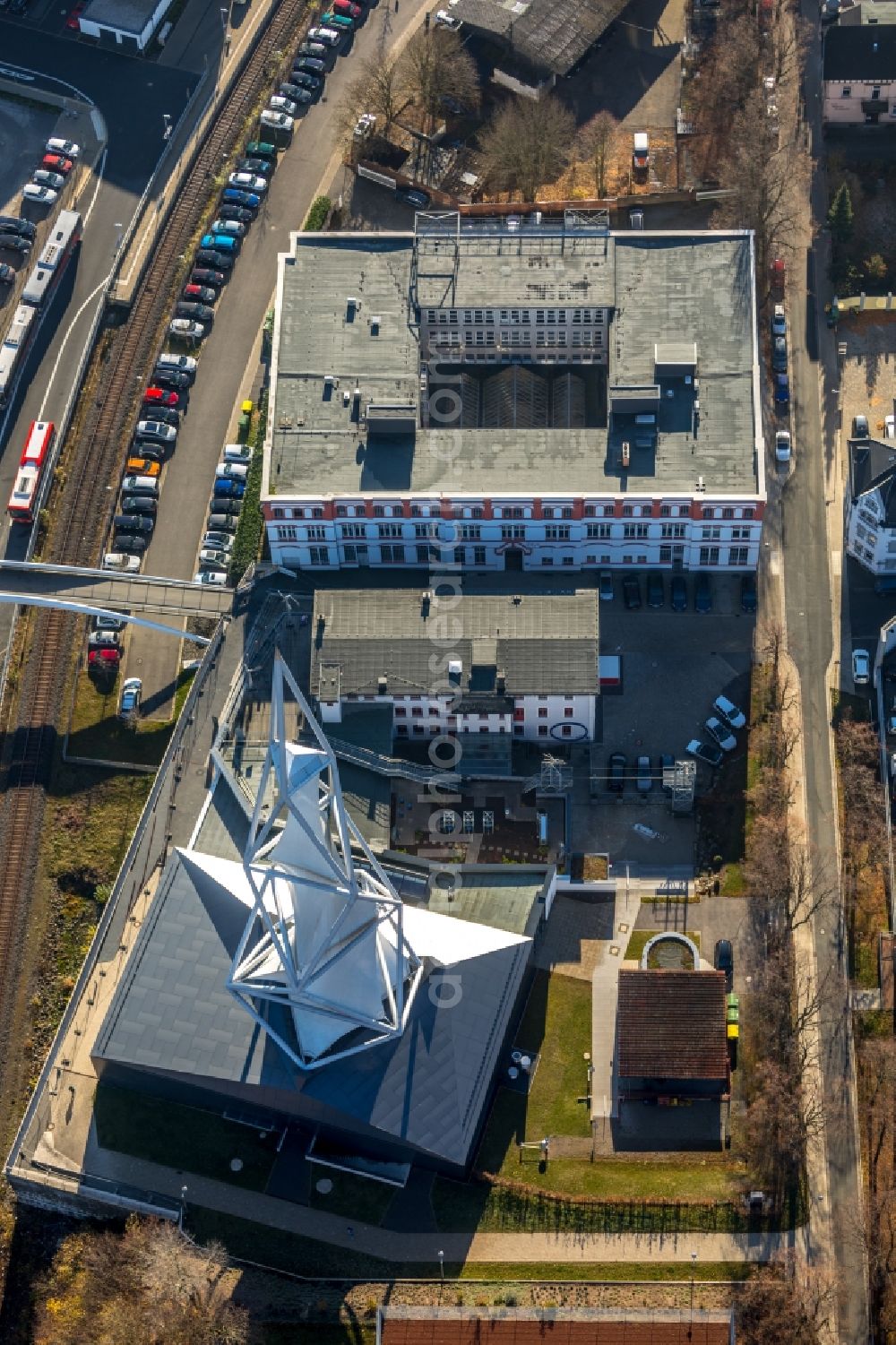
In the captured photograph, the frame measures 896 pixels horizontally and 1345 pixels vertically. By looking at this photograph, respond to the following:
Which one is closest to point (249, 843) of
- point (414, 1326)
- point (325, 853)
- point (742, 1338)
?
point (325, 853)

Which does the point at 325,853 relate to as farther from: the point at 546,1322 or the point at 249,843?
the point at 546,1322

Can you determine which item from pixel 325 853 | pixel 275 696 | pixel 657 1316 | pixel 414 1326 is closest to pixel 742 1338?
pixel 657 1316

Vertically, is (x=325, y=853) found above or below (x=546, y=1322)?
above

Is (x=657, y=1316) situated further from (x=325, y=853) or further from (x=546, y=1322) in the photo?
(x=325, y=853)

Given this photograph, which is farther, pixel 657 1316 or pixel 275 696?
pixel 657 1316

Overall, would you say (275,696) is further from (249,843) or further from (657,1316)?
(657,1316)

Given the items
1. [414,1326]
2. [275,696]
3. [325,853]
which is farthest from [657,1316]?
[275,696]

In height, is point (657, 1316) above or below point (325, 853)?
below

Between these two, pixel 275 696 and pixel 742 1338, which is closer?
pixel 275 696
